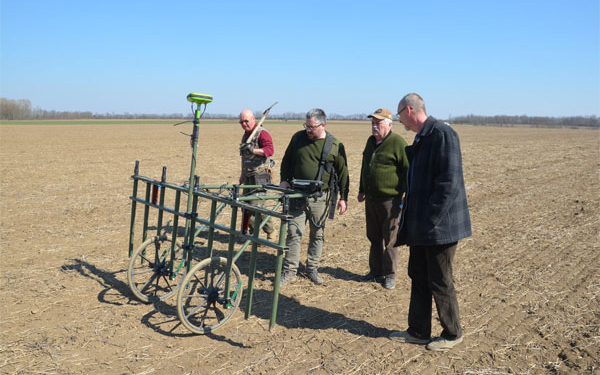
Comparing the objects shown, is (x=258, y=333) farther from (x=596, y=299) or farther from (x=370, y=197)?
(x=596, y=299)

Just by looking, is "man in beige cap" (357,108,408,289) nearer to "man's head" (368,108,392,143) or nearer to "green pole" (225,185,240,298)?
"man's head" (368,108,392,143)

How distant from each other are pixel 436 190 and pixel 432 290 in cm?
99

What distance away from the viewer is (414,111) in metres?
4.39

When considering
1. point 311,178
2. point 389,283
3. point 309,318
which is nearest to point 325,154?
point 311,178

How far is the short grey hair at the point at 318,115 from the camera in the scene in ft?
19.3

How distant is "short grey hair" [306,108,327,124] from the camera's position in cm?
589

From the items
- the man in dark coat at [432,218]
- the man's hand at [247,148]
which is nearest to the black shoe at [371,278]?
the man in dark coat at [432,218]

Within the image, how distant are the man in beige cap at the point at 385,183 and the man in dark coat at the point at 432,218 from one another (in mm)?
1293

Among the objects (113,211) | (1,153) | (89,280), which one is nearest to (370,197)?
(89,280)

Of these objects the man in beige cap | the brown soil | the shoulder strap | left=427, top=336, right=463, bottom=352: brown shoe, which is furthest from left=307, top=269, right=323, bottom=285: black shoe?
left=427, top=336, right=463, bottom=352: brown shoe

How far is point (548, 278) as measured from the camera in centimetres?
642

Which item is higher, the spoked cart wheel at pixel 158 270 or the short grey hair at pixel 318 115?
the short grey hair at pixel 318 115

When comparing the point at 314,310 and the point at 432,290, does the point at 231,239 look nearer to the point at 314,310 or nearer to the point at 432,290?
the point at 314,310

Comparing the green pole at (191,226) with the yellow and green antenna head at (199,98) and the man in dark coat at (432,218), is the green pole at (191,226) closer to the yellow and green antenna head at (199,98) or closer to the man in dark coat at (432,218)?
the yellow and green antenna head at (199,98)
